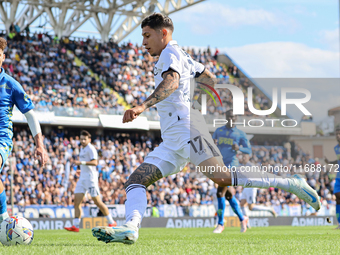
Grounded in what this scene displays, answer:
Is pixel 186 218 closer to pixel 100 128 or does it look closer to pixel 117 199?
pixel 117 199

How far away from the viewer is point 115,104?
88.9 feet

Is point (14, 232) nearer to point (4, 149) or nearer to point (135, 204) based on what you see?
point (4, 149)

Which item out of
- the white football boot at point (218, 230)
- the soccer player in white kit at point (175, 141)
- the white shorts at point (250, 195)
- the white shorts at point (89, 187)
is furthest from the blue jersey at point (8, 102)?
the white shorts at point (250, 195)

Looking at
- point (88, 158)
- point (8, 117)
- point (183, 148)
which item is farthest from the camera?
point (88, 158)

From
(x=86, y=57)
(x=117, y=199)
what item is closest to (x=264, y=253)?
(x=117, y=199)

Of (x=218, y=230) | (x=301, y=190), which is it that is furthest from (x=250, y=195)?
(x=301, y=190)

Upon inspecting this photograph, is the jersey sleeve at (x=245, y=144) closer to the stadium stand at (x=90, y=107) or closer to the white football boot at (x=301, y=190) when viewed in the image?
the white football boot at (x=301, y=190)

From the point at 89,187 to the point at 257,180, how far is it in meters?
7.03

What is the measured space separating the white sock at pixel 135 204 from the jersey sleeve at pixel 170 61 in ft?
4.15

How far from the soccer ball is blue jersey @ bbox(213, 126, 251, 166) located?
210 inches

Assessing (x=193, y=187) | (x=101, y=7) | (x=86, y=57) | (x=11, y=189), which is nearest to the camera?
(x=11, y=189)

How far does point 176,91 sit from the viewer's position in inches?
210

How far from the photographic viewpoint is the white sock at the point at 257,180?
17.1 feet

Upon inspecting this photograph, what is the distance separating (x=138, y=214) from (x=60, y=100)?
68.4 feet
